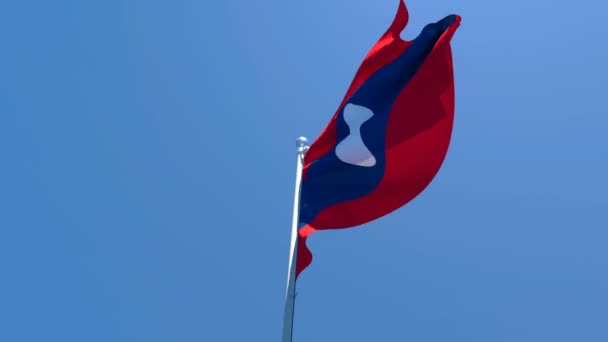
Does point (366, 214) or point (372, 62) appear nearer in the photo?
point (366, 214)

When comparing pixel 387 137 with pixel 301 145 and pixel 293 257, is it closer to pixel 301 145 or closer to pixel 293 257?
pixel 301 145

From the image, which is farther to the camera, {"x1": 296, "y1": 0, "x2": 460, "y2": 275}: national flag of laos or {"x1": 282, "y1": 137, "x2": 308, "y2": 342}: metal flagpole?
{"x1": 296, "y1": 0, "x2": 460, "y2": 275}: national flag of laos

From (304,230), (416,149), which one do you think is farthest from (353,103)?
(304,230)

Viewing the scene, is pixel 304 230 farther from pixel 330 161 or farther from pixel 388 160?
pixel 388 160

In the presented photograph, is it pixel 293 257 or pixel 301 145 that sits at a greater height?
pixel 301 145

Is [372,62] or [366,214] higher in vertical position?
[372,62]

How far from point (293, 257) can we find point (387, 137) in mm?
2138

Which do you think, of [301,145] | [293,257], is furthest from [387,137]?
[293,257]

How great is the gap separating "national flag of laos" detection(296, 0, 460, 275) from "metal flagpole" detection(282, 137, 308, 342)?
1.32 feet

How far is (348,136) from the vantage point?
726 centimetres

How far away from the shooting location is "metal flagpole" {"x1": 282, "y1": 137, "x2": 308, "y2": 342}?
18.4 feet

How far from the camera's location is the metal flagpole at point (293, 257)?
5.59m

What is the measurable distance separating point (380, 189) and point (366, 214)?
1.17 feet

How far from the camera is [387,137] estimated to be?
7262mm
